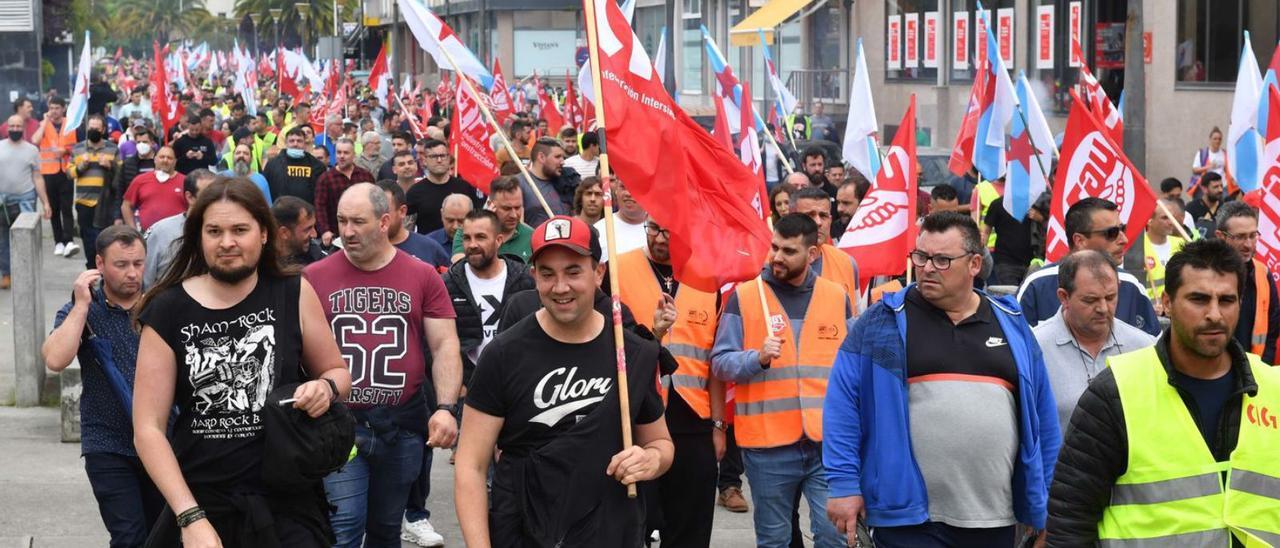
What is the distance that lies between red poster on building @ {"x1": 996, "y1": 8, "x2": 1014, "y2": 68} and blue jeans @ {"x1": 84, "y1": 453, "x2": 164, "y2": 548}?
91.7 ft

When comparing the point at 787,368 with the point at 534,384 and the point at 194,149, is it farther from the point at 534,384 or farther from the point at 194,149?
the point at 194,149

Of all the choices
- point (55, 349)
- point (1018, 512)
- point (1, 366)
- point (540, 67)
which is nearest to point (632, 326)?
point (1018, 512)

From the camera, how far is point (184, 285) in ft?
16.0

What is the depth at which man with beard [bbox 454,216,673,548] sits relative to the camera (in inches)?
191

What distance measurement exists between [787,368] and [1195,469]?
3064 mm

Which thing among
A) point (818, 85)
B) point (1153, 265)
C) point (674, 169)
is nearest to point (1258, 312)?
point (1153, 265)

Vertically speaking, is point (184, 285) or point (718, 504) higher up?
point (184, 285)

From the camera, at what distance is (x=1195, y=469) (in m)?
4.30

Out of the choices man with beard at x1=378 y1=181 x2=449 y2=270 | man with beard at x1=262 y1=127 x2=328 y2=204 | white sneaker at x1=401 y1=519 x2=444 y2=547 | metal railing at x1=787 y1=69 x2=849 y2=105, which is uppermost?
metal railing at x1=787 y1=69 x2=849 y2=105

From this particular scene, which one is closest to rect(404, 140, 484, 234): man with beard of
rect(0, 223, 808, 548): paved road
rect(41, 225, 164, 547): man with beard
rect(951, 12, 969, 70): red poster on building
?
rect(0, 223, 808, 548): paved road

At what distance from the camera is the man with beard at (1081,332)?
255 inches

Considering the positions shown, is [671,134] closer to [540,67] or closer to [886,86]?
[886,86]

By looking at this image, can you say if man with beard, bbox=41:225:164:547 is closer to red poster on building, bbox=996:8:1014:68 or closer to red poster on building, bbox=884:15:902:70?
red poster on building, bbox=996:8:1014:68

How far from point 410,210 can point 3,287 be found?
6714mm
